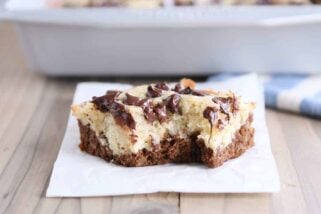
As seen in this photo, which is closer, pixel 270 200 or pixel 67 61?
pixel 270 200

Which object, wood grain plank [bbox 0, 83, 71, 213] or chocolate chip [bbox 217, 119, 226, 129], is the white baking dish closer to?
wood grain plank [bbox 0, 83, 71, 213]

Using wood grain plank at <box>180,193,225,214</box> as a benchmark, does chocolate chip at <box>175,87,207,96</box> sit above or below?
above

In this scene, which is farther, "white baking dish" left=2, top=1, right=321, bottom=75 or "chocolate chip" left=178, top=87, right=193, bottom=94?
"white baking dish" left=2, top=1, right=321, bottom=75

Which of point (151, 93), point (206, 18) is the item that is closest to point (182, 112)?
point (151, 93)

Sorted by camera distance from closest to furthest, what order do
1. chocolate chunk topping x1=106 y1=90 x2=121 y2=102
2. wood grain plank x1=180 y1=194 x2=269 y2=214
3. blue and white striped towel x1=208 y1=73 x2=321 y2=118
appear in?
wood grain plank x1=180 y1=194 x2=269 y2=214, chocolate chunk topping x1=106 y1=90 x2=121 y2=102, blue and white striped towel x1=208 y1=73 x2=321 y2=118

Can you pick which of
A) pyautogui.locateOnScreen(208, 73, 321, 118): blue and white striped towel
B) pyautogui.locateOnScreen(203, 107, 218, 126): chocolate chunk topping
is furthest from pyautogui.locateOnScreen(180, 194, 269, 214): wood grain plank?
pyautogui.locateOnScreen(208, 73, 321, 118): blue and white striped towel

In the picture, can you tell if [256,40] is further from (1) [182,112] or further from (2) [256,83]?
(1) [182,112]

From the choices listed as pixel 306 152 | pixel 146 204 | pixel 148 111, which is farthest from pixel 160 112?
pixel 306 152
